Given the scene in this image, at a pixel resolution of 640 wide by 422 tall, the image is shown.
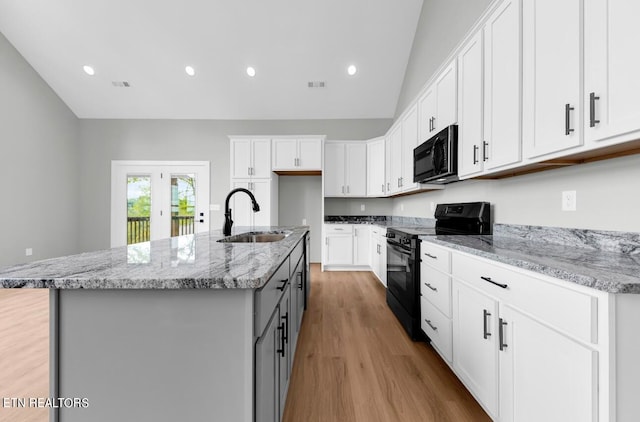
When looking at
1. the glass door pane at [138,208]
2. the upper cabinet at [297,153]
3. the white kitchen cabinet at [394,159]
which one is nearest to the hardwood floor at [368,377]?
the white kitchen cabinet at [394,159]

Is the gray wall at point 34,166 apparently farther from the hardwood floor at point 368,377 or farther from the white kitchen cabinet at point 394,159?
the white kitchen cabinet at point 394,159

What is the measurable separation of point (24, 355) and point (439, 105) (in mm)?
4164

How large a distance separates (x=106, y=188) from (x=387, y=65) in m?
6.06

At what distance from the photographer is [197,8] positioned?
4148mm

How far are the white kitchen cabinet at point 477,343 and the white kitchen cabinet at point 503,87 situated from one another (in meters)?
0.87

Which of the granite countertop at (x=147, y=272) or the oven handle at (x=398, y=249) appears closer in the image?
the granite countertop at (x=147, y=272)

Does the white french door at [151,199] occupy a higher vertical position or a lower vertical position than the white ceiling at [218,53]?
lower

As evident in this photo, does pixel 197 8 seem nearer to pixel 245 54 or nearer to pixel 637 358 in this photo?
pixel 245 54

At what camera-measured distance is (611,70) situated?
1136mm

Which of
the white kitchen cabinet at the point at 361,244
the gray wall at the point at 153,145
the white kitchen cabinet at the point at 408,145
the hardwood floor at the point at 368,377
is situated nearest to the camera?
the hardwood floor at the point at 368,377

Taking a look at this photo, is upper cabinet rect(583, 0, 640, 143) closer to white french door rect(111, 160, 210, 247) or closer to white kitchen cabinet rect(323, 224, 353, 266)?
white kitchen cabinet rect(323, 224, 353, 266)

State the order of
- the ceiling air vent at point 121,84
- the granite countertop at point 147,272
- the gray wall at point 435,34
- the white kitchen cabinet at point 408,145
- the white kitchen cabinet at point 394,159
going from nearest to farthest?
1. the granite countertop at point 147,272
2. the gray wall at point 435,34
3. the white kitchen cabinet at point 408,145
4. the white kitchen cabinet at point 394,159
5. the ceiling air vent at point 121,84

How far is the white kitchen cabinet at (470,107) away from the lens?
2094mm

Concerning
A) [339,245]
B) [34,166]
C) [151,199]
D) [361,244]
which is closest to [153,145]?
[151,199]
